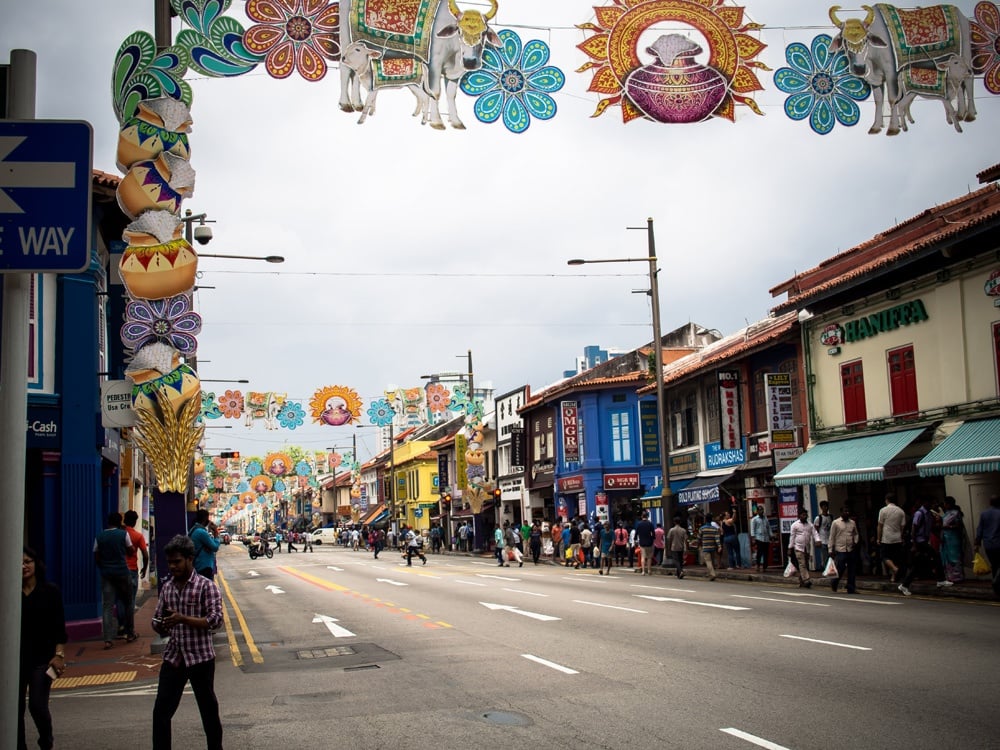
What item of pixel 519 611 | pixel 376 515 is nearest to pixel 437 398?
pixel 519 611

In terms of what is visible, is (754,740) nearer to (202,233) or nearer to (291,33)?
(291,33)

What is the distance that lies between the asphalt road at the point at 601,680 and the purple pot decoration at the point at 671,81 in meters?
7.66

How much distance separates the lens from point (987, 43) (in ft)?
52.0

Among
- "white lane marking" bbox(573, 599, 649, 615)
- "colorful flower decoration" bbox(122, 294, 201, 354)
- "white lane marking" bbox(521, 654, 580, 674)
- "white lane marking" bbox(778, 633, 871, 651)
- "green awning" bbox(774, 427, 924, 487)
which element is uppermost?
"colorful flower decoration" bbox(122, 294, 201, 354)

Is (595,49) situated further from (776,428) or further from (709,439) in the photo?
(709,439)

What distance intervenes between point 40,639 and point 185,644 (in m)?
1.11

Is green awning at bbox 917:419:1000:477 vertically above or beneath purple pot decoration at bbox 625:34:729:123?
beneath

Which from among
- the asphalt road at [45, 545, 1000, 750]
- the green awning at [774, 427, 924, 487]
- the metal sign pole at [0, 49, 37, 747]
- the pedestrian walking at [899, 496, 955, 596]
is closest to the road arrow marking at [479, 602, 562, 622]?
the asphalt road at [45, 545, 1000, 750]

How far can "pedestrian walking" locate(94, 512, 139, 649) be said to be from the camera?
15.4 m

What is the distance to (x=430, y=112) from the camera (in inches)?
569

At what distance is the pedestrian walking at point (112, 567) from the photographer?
50.4 ft

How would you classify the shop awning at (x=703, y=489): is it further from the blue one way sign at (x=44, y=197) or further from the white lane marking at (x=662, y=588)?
the blue one way sign at (x=44, y=197)

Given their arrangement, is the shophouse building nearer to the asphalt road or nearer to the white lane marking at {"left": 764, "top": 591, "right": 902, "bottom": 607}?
the white lane marking at {"left": 764, "top": 591, "right": 902, "bottom": 607}

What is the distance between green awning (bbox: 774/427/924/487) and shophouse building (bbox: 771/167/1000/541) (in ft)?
0.15
